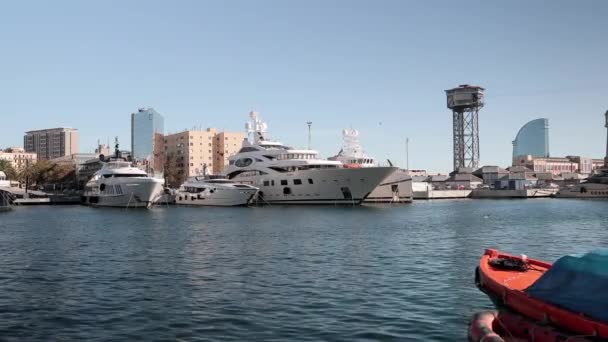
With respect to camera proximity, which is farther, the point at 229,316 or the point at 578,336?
the point at 229,316

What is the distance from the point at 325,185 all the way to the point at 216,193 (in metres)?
21.1

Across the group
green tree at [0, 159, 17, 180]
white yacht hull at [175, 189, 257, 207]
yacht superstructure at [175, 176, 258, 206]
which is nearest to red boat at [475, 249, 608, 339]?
white yacht hull at [175, 189, 257, 207]

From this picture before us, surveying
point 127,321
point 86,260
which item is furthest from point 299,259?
point 127,321

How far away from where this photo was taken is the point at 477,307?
19.8 metres

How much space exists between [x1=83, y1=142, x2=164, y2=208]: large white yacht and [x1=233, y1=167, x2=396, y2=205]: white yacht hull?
21.8 meters

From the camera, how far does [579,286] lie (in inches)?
547

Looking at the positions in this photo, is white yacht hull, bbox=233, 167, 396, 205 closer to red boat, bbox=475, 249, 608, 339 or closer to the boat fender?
red boat, bbox=475, 249, 608, 339

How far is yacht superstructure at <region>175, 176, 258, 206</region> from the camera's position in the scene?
102688 millimetres

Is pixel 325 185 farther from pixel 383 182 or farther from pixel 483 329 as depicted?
pixel 483 329

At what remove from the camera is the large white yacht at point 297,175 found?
9800cm

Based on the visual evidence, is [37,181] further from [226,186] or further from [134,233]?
[134,233]

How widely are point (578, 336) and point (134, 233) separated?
42934 mm

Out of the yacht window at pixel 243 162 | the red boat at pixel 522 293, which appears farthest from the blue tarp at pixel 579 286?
the yacht window at pixel 243 162

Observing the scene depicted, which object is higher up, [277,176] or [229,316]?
[277,176]
